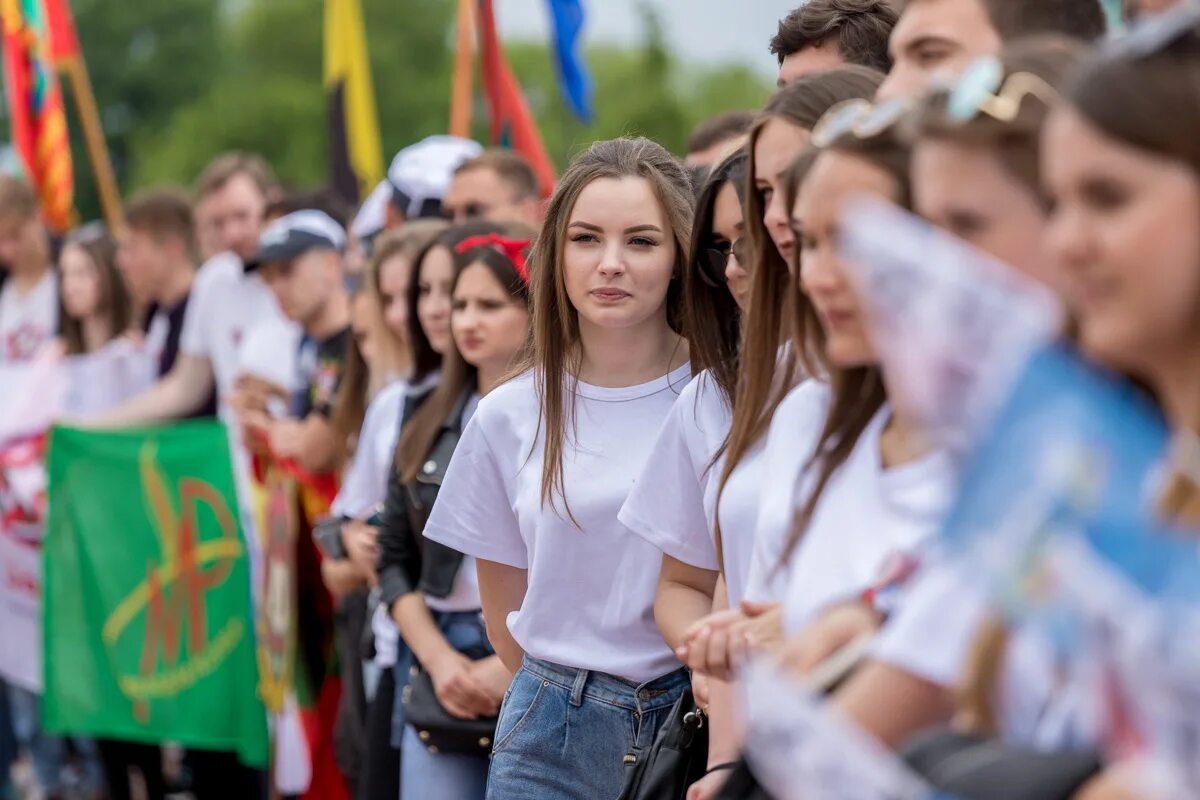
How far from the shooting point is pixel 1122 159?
167 cm

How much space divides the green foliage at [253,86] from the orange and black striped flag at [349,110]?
101 ft

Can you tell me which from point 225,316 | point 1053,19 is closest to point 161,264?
point 225,316

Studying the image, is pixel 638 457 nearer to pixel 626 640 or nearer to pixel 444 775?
pixel 626 640

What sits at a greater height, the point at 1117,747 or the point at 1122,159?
the point at 1122,159

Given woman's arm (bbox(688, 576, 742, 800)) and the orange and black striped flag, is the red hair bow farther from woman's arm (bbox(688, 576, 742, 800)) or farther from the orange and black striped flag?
the orange and black striped flag

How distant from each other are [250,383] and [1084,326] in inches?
199

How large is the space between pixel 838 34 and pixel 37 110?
7313 millimetres

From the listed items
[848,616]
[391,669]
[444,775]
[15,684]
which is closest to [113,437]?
[15,684]

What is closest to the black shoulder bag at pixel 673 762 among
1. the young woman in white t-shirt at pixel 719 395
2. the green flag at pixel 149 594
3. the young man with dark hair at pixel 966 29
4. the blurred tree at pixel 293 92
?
the young woman in white t-shirt at pixel 719 395

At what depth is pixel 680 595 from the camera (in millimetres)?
3365

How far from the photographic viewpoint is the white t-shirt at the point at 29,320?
313 inches

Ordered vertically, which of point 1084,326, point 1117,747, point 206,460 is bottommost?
point 206,460

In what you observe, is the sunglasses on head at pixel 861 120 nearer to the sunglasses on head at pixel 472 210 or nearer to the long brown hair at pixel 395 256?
the long brown hair at pixel 395 256

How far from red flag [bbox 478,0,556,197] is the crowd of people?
1200 millimetres
